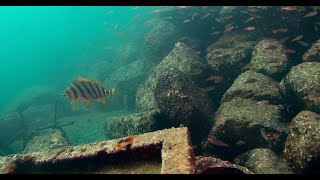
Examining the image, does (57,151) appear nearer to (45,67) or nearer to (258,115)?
(258,115)

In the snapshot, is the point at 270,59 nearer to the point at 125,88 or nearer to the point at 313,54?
the point at 313,54

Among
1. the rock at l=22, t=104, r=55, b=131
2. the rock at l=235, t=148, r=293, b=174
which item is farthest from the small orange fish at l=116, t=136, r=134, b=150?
the rock at l=22, t=104, r=55, b=131

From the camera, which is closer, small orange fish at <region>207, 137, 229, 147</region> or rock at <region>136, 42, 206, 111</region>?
small orange fish at <region>207, 137, 229, 147</region>

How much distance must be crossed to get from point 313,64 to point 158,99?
464cm

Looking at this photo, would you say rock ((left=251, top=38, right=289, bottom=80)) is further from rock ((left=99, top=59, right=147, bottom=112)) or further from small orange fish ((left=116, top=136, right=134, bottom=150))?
rock ((left=99, top=59, right=147, bottom=112))

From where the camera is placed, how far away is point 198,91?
29.5 ft

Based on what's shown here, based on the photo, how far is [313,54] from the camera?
30.5 feet

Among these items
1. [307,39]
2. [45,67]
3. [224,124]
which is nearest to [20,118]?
[224,124]

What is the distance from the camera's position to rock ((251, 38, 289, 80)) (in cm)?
947

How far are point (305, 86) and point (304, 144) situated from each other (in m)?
2.52

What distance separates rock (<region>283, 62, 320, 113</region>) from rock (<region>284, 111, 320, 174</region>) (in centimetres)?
138

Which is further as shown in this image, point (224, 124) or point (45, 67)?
point (45, 67)

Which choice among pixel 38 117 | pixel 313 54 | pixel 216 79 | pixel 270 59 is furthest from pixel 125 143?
pixel 38 117

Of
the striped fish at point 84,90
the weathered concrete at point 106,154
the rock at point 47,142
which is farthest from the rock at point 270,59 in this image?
the rock at point 47,142
